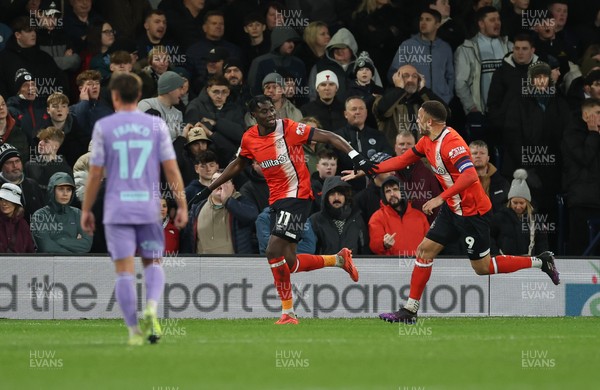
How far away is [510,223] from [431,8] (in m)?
4.60

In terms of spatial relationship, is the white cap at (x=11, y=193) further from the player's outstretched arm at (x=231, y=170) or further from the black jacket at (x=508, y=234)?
the black jacket at (x=508, y=234)

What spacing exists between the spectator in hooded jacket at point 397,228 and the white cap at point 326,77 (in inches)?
88.8

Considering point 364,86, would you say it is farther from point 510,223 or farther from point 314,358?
point 314,358

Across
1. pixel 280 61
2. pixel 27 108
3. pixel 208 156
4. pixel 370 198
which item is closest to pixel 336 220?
pixel 370 198

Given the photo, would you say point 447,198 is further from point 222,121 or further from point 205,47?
point 205,47

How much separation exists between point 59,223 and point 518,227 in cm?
625

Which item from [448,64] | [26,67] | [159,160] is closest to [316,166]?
[448,64]

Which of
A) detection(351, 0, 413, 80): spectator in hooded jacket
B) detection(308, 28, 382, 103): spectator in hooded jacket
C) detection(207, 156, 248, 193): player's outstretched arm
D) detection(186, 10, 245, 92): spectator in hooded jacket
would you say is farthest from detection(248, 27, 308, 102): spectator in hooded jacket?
detection(207, 156, 248, 193): player's outstretched arm

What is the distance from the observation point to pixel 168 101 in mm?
18438

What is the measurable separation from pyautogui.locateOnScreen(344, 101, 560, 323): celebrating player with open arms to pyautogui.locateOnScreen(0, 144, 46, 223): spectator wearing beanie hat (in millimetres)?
4704

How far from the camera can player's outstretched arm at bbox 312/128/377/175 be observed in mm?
14617

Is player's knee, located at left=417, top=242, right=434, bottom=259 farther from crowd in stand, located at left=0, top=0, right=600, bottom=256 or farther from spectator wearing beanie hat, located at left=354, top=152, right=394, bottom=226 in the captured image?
spectator wearing beanie hat, located at left=354, top=152, right=394, bottom=226

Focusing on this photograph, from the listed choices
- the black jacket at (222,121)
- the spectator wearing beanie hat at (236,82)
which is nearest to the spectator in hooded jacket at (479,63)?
the spectator wearing beanie hat at (236,82)

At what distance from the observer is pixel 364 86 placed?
19.7 meters
